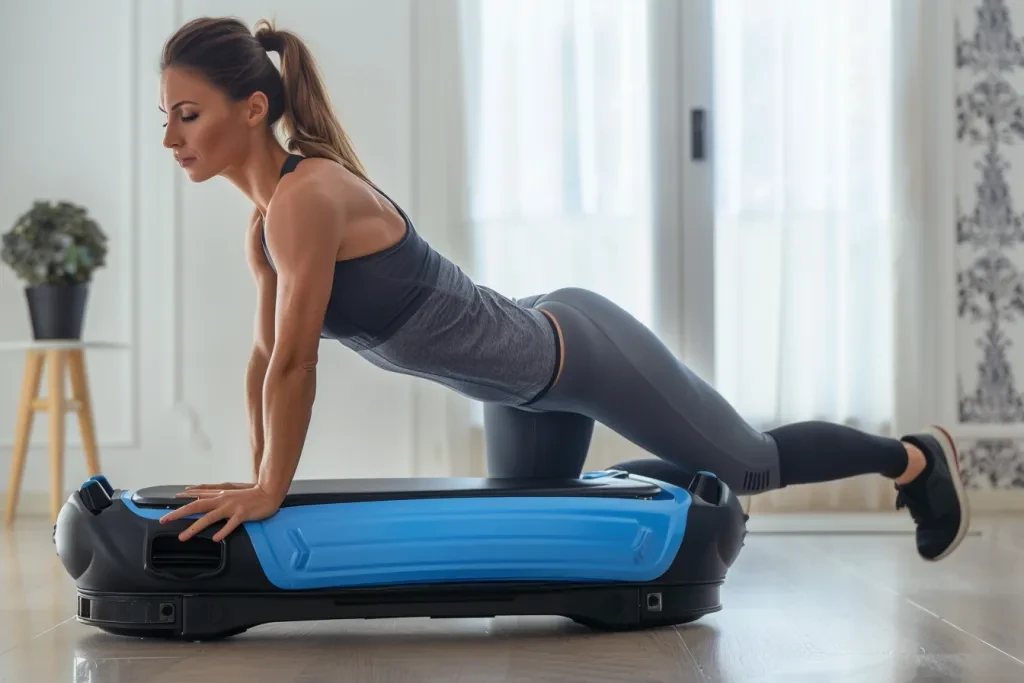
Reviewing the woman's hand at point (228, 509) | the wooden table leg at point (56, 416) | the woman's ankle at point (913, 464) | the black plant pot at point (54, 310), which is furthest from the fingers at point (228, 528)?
the black plant pot at point (54, 310)

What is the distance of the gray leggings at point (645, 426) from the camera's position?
1872 millimetres

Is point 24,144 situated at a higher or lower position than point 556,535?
higher

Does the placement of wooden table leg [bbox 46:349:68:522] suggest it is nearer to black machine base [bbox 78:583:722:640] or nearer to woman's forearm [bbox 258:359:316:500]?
black machine base [bbox 78:583:722:640]

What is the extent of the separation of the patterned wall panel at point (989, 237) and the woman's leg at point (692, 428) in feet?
6.26

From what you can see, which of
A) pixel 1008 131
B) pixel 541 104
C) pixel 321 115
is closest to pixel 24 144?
pixel 541 104

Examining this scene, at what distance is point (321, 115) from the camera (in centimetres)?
180

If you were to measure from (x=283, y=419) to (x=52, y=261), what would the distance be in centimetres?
214

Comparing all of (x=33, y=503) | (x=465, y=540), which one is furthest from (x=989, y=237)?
(x=33, y=503)

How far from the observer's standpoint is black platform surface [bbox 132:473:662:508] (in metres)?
1.68

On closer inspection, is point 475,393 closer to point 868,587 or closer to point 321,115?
point 321,115

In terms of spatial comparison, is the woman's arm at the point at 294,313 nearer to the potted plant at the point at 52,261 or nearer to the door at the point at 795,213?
the potted plant at the point at 52,261

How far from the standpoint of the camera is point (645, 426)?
1.89 meters

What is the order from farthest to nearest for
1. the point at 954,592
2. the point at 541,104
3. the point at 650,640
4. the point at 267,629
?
1. the point at 541,104
2. the point at 954,592
3. the point at 267,629
4. the point at 650,640

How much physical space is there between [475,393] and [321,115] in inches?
20.9
